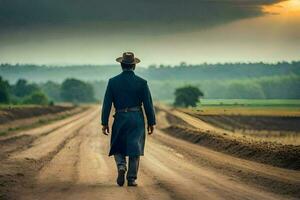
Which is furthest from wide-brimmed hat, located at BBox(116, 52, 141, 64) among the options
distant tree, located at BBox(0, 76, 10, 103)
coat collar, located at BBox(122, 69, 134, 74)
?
distant tree, located at BBox(0, 76, 10, 103)

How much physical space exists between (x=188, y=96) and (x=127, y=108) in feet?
311

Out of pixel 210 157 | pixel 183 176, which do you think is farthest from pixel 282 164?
pixel 183 176

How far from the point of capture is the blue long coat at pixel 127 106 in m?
14.5

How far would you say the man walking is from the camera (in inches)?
569

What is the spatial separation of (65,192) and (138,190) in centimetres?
135

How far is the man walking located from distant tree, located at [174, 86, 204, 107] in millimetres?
89603

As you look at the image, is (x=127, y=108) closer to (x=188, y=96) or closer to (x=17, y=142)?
(x=17, y=142)

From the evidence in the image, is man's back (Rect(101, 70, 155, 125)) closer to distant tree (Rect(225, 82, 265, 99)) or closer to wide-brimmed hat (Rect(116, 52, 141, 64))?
wide-brimmed hat (Rect(116, 52, 141, 64))

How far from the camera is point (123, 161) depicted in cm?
1430

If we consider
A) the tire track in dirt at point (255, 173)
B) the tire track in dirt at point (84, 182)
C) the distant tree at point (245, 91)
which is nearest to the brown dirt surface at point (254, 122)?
the distant tree at point (245, 91)

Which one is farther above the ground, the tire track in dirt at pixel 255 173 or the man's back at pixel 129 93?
the man's back at pixel 129 93

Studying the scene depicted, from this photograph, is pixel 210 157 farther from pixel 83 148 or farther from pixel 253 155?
pixel 83 148

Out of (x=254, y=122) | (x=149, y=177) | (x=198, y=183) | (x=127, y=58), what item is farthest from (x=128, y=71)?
(x=254, y=122)

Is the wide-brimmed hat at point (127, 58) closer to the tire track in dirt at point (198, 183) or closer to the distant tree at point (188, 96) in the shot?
the tire track in dirt at point (198, 183)
